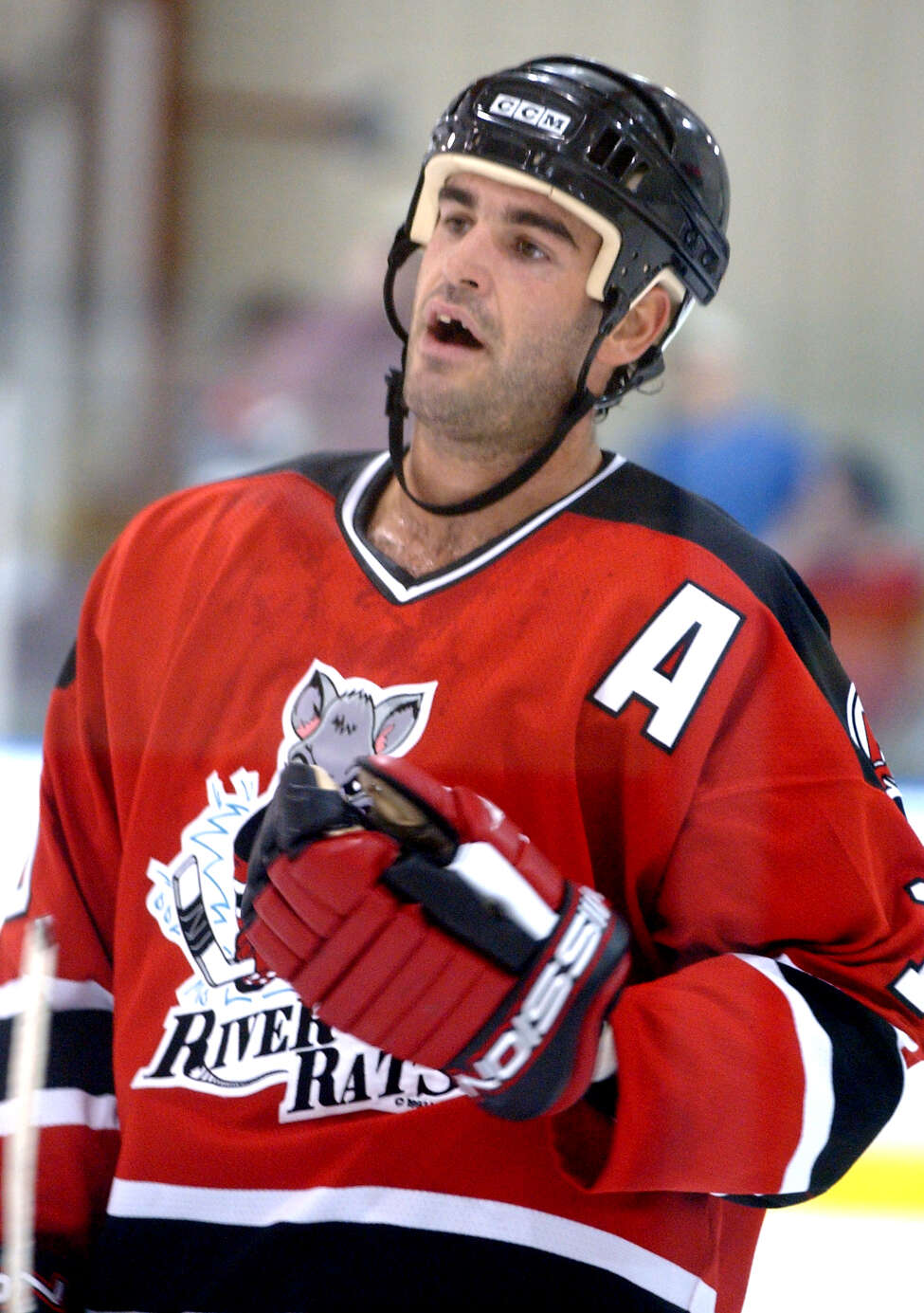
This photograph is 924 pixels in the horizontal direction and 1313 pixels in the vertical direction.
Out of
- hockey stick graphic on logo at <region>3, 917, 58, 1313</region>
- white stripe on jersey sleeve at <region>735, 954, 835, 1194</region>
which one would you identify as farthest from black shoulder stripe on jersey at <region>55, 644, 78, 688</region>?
white stripe on jersey sleeve at <region>735, 954, 835, 1194</region>

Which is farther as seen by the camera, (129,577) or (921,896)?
(129,577)

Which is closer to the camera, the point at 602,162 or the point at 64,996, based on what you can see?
the point at 602,162

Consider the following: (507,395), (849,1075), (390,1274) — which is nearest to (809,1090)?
(849,1075)

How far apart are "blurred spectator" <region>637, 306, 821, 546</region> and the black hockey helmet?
0.23 ft

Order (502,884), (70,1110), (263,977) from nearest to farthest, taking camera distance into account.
Answer: 1. (502,884)
2. (263,977)
3. (70,1110)

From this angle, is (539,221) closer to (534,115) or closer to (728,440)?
(534,115)

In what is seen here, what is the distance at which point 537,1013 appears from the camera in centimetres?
95

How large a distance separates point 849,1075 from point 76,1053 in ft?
2.14

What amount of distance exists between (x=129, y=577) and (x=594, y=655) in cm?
43

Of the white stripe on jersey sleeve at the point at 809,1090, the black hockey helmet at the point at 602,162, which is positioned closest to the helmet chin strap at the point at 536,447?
the black hockey helmet at the point at 602,162

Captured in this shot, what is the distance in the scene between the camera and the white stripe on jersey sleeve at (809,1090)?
40.9 inches

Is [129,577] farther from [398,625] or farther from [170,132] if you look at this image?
[170,132]

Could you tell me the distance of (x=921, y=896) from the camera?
113 cm

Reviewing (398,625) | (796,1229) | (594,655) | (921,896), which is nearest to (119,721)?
(398,625)
